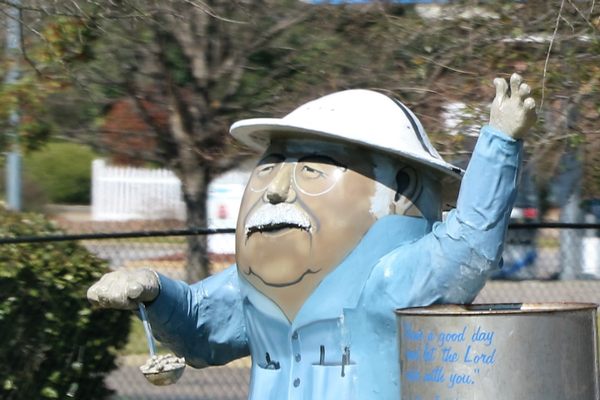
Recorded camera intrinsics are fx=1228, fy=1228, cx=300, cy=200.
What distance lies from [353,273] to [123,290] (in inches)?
30.7

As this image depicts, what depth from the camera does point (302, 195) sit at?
4.06 metres

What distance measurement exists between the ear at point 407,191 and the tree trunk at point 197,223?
8.86 ft

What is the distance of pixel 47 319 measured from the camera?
6.02 metres

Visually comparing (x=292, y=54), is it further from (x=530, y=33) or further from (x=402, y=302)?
(x=402, y=302)

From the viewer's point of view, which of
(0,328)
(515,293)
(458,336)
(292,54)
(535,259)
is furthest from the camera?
(515,293)

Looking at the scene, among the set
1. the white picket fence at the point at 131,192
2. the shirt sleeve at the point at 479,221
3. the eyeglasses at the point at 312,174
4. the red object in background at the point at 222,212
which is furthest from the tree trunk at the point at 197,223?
the red object in background at the point at 222,212

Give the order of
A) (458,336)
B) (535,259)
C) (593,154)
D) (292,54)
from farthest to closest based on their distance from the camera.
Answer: (535,259)
(292,54)
(593,154)
(458,336)

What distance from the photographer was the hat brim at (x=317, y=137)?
3.99 m

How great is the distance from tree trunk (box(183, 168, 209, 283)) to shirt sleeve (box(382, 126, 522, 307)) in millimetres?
2836

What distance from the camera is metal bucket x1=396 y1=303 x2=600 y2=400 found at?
11.0 feet

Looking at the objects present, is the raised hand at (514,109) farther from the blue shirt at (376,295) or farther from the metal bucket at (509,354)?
the metal bucket at (509,354)

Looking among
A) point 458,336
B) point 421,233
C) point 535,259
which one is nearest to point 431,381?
point 458,336

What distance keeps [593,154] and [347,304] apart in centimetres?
280

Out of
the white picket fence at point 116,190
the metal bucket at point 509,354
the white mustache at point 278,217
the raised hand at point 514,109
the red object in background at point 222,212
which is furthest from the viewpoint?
the white picket fence at point 116,190
